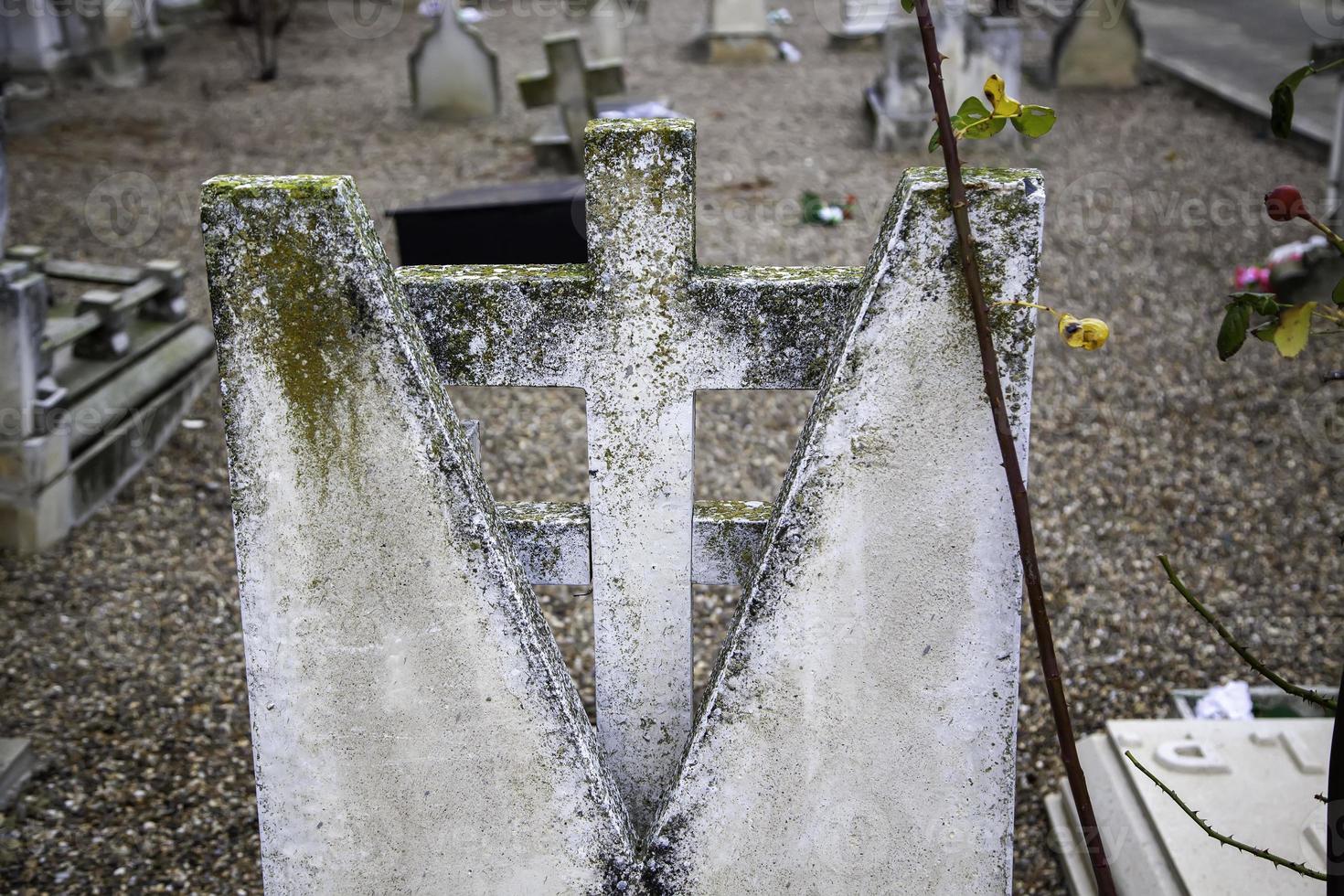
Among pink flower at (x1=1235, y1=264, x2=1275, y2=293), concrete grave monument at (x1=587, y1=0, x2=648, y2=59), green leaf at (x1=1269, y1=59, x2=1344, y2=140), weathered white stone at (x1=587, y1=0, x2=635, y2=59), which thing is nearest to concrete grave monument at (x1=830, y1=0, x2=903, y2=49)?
concrete grave monument at (x1=587, y1=0, x2=648, y2=59)

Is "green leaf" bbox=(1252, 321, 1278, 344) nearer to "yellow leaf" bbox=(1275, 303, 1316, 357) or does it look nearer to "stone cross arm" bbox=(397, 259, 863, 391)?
"yellow leaf" bbox=(1275, 303, 1316, 357)

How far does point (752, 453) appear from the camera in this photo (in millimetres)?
6027

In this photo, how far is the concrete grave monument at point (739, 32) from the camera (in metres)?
14.2

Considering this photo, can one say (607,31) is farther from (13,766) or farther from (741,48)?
(13,766)

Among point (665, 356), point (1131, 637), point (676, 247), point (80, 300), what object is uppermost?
point (676, 247)

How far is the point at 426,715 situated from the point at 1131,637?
11.4 ft

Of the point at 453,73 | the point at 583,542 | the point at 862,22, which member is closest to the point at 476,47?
the point at 453,73

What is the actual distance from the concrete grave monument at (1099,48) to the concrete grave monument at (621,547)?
38.9 feet

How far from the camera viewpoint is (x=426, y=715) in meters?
1.88

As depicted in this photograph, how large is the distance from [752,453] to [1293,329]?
4424 millimetres

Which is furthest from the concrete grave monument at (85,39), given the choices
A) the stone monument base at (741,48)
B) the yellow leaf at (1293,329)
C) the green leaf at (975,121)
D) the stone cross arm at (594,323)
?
the yellow leaf at (1293,329)

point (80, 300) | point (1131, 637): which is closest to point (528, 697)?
point (1131, 637)

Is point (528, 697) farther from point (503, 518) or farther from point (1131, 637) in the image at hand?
point (1131, 637)

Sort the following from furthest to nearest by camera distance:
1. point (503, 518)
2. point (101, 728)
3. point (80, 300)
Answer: point (80, 300) < point (101, 728) < point (503, 518)
